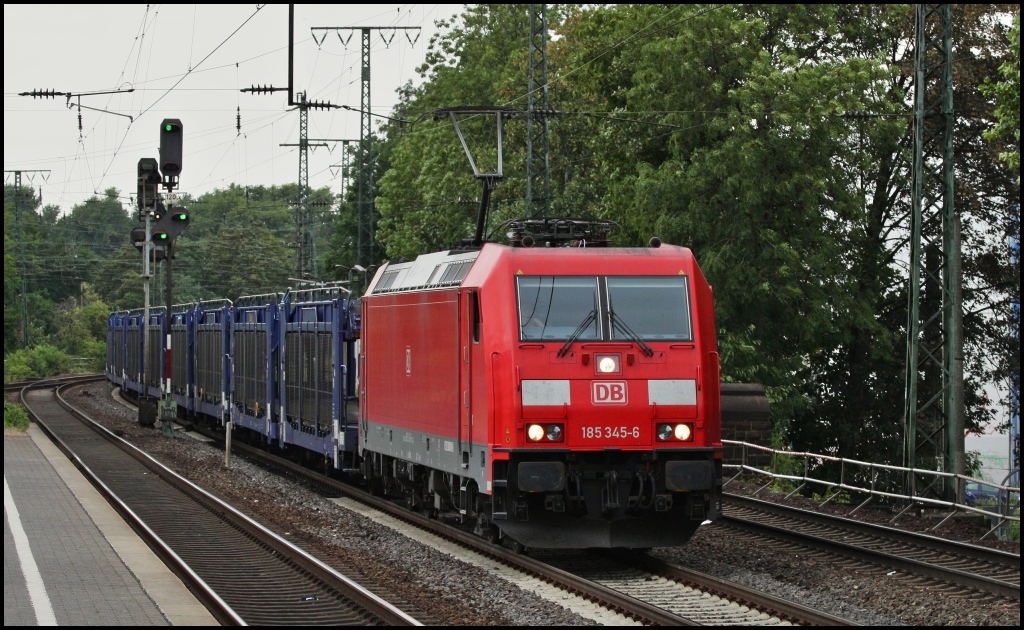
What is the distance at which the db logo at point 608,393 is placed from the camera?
13.4m

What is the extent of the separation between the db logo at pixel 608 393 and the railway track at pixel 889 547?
3.25 meters

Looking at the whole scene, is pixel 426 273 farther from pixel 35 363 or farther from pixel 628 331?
pixel 35 363

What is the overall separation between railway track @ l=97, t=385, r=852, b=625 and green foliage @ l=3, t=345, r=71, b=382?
5889 centimetres

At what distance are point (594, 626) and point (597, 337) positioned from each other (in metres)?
3.68

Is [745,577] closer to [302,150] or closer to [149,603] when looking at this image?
[149,603]

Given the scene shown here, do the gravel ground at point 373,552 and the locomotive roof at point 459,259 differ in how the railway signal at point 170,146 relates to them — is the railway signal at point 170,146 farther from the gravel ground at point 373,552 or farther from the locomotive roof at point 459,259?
the locomotive roof at point 459,259

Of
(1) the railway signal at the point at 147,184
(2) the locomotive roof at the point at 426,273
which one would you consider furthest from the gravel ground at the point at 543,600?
(1) the railway signal at the point at 147,184

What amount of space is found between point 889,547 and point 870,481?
44.9 ft

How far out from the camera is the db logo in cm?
1342

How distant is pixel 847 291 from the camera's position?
33.8 m

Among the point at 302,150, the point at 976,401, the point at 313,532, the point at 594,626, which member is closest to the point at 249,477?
the point at 313,532

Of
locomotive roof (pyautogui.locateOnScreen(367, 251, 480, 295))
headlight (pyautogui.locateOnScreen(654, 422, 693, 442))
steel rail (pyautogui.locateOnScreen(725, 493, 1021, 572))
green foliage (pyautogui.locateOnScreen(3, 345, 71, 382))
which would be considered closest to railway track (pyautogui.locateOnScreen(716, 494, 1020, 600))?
steel rail (pyautogui.locateOnScreen(725, 493, 1021, 572))

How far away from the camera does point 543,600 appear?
11.9 m

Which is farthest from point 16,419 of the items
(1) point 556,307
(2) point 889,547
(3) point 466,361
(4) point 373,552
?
(2) point 889,547
